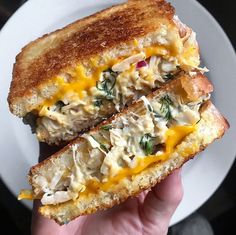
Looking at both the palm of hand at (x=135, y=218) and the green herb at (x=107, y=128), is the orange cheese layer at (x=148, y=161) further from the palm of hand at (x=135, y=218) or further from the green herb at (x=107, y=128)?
the palm of hand at (x=135, y=218)

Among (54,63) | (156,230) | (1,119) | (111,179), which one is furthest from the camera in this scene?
(1,119)

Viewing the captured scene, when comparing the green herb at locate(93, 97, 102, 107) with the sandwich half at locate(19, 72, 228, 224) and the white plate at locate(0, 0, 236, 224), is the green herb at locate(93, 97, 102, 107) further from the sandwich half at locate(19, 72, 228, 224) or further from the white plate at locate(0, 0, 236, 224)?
the white plate at locate(0, 0, 236, 224)

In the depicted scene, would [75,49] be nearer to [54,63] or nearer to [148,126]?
[54,63]

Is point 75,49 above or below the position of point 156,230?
above

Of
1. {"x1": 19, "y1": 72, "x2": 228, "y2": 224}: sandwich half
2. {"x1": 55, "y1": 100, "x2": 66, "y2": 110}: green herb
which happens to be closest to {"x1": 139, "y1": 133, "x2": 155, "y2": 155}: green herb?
{"x1": 19, "y1": 72, "x2": 228, "y2": 224}: sandwich half

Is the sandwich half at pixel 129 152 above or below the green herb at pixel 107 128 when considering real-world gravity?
below

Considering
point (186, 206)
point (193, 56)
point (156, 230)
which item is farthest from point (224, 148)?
point (193, 56)

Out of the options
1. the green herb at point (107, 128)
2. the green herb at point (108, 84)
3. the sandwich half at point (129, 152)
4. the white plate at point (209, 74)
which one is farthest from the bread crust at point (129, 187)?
the white plate at point (209, 74)

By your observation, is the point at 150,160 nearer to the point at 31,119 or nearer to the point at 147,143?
the point at 147,143

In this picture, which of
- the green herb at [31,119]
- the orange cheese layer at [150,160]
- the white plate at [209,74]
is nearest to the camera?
the orange cheese layer at [150,160]
